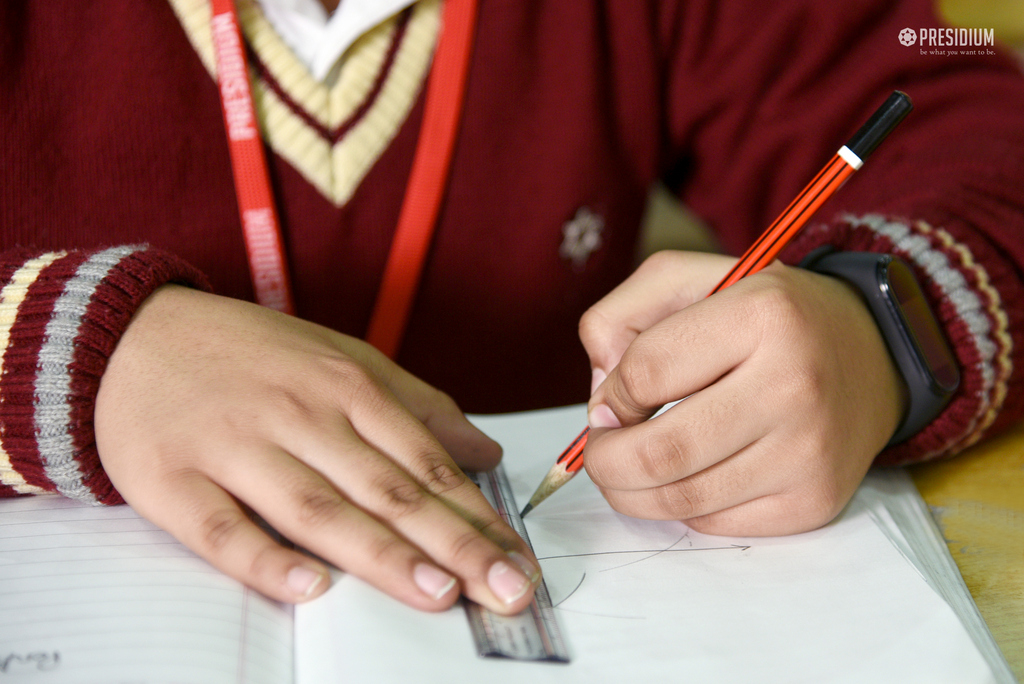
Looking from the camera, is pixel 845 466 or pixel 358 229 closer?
pixel 845 466

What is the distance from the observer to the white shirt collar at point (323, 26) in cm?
45

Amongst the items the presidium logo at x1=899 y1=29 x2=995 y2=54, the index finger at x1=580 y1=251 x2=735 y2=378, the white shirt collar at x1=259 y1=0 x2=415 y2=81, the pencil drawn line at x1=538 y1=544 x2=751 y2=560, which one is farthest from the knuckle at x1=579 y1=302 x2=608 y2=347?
the presidium logo at x1=899 y1=29 x2=995 y2=54

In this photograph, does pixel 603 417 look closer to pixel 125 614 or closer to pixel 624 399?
pixel 624 399

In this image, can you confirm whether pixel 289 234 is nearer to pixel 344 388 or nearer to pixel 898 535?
pixel 344 388

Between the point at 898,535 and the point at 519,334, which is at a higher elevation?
the point at 898,535

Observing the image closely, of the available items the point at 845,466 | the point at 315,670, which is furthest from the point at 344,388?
the point at 845,466

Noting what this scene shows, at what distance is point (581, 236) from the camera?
539 millimetres

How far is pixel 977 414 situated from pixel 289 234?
1.28 ft

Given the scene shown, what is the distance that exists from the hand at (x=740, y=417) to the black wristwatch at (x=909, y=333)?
1.4 inches

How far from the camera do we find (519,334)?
1.78 ft

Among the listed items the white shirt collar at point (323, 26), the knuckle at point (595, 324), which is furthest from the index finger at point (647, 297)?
the white shirt collar at point (323, 26)

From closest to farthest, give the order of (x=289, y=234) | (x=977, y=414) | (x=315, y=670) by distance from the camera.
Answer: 1. (x=315, y=670)
2. (x=977, y=414)
3. (x=289, y=234)

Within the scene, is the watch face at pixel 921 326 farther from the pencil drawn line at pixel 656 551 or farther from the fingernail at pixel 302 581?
the fingernail at pixel 302 581

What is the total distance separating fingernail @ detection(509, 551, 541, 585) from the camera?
0.80ft
